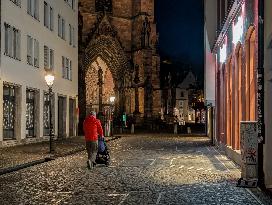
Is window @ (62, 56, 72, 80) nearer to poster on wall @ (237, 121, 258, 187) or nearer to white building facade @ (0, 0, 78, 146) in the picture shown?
white building facade @ (0, 0, 78, 146)

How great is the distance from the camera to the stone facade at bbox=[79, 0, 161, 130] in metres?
66.6

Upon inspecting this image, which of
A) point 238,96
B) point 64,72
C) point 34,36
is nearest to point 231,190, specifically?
point 238,96

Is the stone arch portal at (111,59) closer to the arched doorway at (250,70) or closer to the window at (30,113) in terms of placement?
the window at (30,113)

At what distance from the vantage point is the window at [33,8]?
35.6 metres

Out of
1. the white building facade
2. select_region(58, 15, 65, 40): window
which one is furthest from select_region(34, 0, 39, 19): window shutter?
select_region(58, 15, 65, 40): window

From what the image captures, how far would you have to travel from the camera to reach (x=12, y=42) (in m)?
32.3

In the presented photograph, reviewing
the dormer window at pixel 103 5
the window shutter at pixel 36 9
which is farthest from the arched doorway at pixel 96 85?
the window shutter at pixel 36 9

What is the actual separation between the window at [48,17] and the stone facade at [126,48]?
2291cm

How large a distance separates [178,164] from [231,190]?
25.0 feet

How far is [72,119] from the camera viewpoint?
155 feet

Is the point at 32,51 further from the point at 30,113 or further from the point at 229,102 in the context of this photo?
the point at 229,102

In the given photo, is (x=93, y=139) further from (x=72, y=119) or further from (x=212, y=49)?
(x=72, y=119)

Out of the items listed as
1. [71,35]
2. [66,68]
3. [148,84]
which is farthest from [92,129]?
[148,84]

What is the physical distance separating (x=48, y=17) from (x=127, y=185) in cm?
2841
